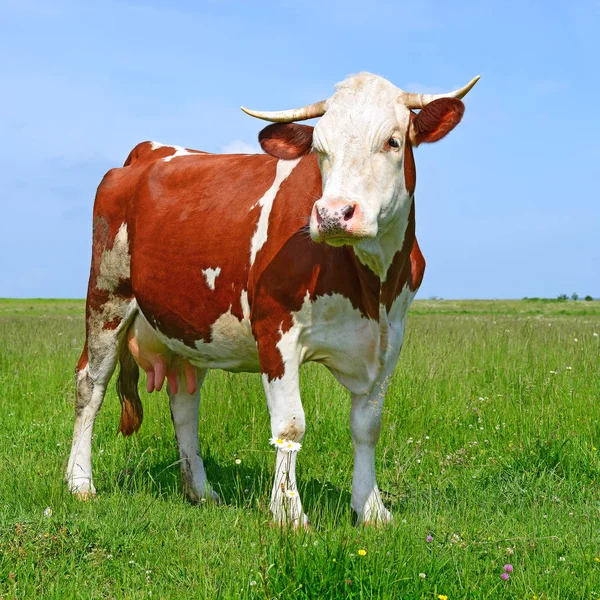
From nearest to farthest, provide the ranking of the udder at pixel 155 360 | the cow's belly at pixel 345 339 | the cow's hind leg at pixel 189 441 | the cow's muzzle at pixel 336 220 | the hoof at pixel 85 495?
the cow's muzzle at pixel 336 220 < the cow's belly at pixel 345 339 < the hoof at pixel 85 495 < the cow's hind leg at pixel 189 441 < the udder at pixel 155 360

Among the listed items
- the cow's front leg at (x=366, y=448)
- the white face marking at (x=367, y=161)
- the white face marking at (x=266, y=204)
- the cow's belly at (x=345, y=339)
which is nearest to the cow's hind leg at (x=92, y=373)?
the white face marking at (x=266, y=204)

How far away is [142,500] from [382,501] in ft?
5.83

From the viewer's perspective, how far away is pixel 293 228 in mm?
5379

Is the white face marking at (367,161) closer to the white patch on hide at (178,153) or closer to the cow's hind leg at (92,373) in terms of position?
the white patch on hide at (178,153)

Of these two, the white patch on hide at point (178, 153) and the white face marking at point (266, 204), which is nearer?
the white face marking at point (266, 204)

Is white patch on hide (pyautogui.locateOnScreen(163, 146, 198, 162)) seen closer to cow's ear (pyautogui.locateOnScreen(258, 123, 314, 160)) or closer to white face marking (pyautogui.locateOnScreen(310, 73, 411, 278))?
cow's ear (pyautogui.locateOnScreen(258, 123, 314, 160))

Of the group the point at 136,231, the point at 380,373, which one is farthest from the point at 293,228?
the point at 136,231

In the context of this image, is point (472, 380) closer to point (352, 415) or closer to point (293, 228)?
point (352, 415)

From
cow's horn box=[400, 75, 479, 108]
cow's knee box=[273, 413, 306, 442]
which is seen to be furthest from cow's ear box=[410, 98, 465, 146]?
cow's knee box=[273, 413, 306, 442]

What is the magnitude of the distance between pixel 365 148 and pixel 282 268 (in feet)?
3.27

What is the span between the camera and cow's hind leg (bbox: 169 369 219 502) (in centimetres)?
693

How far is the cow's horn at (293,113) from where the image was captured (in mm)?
5336

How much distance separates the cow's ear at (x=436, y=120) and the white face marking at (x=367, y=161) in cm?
10

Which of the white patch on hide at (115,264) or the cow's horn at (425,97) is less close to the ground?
the cow's horn at (425,97)
